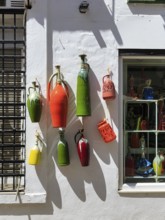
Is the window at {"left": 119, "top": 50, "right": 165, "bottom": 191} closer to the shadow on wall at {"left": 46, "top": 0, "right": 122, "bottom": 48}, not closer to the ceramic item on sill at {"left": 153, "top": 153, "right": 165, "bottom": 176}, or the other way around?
the ceramic item on sill at {"left": 153, "top": 153, "right": 165, "bottom": 176}

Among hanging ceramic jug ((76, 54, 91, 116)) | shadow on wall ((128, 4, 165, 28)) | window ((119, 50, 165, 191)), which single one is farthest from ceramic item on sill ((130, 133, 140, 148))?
shadow on wall ((128, 4, 165, 28))

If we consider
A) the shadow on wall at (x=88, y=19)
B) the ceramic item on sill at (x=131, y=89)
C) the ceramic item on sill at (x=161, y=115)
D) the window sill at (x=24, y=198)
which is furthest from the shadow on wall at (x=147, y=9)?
the window sill at (x=24, y=198)

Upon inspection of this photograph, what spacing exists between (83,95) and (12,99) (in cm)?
102

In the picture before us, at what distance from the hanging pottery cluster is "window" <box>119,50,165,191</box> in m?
0.38

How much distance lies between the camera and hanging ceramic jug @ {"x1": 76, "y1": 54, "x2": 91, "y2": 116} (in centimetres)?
454

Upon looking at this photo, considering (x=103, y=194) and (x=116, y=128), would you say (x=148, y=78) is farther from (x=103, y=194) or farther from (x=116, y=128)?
(x=103, y=194)

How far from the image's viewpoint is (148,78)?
5.03 m

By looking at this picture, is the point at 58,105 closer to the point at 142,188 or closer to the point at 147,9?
the point at 142,188

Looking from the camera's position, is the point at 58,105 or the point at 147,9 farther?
the point at 147,9

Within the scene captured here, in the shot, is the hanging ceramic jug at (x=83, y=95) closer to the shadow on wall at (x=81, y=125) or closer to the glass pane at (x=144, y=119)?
the shadow on wall at (x=81, y=125)

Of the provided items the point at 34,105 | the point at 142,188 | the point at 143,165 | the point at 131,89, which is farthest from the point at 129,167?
the point at 34,105

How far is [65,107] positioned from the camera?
4.51 meters

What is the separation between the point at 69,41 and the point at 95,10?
1.76 feet

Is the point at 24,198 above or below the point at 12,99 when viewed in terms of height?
below
